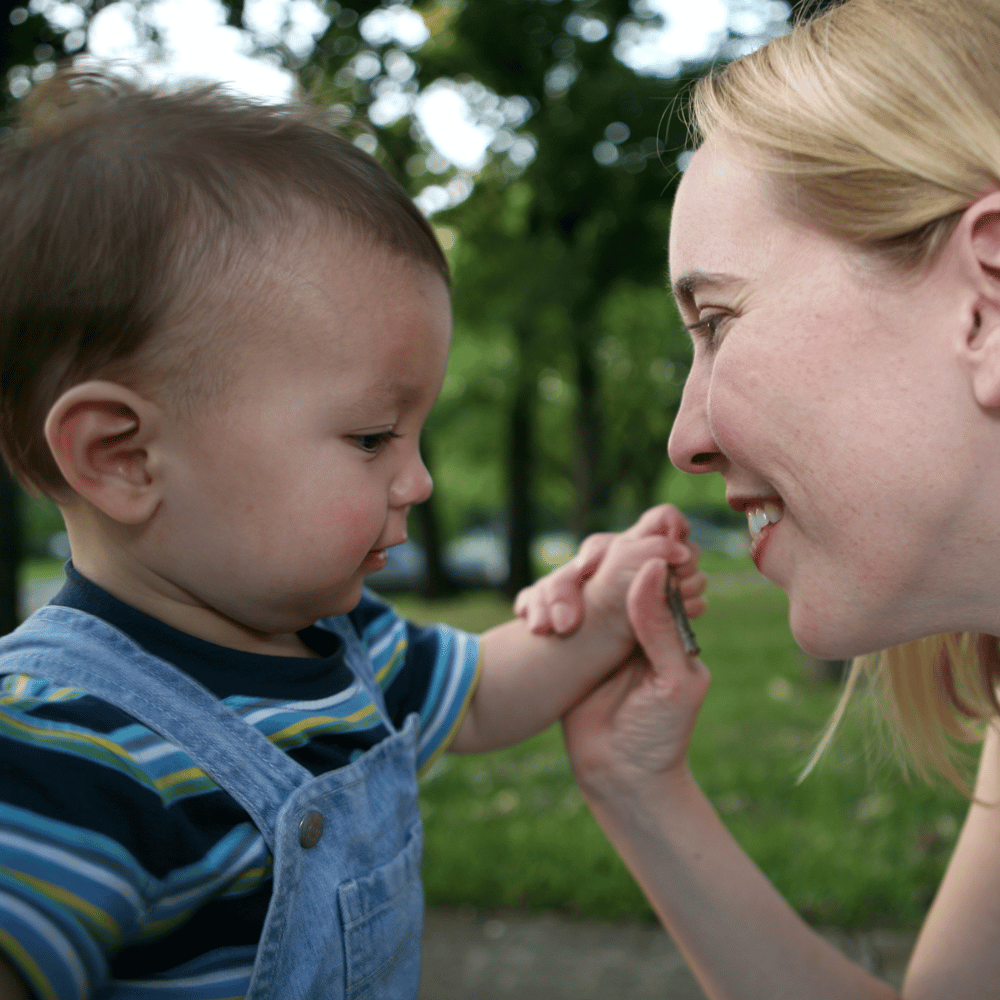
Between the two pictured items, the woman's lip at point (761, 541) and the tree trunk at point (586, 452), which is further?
the tree trunk at point (586, 452)

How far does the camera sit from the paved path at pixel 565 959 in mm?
3010

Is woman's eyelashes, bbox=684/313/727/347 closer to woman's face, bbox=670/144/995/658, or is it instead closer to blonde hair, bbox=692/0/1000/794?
woman's face, bbox=670/144/995/658

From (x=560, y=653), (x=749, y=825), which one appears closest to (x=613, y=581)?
(x=560, y=653)

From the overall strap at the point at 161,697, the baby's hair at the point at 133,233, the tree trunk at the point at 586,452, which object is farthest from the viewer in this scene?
the tree trunk at the point at 586,452

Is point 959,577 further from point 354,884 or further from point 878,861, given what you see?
point 878,861

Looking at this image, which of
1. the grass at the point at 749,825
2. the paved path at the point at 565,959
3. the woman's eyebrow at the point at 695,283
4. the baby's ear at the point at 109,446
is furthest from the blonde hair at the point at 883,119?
the paved path at the point at 565,959

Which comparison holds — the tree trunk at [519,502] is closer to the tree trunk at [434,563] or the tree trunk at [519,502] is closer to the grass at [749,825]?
the tree trunk at [434,563]

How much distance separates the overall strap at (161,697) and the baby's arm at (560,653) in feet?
2.08

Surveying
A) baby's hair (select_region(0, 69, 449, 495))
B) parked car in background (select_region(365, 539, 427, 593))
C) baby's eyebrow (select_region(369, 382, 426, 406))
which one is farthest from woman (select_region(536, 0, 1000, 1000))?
parked car in background (select_region(365, 539, 427, 593))

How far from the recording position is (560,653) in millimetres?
2051

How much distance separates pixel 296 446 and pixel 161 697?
425 mm

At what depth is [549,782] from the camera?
4941 mm

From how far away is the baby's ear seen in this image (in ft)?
4.59

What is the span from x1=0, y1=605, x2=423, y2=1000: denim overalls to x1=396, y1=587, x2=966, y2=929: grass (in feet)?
5.14
